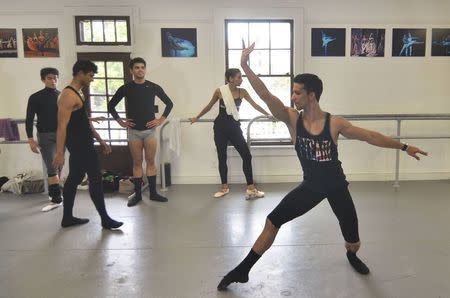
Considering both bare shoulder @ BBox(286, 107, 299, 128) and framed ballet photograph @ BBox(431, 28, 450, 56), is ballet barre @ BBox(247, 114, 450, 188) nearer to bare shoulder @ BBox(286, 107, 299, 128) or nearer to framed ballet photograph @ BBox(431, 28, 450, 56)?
framed ballet photograph @ BBox(431, 28, 450, 56)

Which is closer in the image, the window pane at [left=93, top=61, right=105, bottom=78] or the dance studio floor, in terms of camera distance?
the dance studio floor

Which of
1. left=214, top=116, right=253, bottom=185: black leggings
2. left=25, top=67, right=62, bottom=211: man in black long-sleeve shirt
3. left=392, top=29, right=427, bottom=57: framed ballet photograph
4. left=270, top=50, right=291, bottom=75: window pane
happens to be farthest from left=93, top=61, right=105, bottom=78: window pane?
left=392, top=29, right=427, bottom=57: framed ballet photograph

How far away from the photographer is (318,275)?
2904 mm

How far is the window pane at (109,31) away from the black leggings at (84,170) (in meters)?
2.26

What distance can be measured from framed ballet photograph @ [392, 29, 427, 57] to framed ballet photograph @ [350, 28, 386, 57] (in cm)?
18

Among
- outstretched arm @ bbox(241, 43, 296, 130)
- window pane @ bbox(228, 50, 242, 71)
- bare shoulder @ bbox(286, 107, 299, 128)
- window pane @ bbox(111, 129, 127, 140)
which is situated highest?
window pane @ bbox(228, 50, 242, 71)

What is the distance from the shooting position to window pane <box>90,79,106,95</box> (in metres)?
5.65

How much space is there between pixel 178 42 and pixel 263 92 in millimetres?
3316

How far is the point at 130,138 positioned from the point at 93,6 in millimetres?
1993

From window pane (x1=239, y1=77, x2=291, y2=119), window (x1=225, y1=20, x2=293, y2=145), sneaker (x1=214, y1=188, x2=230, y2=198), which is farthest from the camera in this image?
window pane (x1=239, y1=77, x2=291, y2=119)

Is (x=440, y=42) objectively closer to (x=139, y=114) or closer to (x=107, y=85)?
(x=139, y=114)

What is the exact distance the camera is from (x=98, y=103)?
225 inches

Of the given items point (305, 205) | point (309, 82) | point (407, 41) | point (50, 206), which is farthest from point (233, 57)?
point (305, 205)

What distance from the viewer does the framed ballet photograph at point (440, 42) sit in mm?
5652
